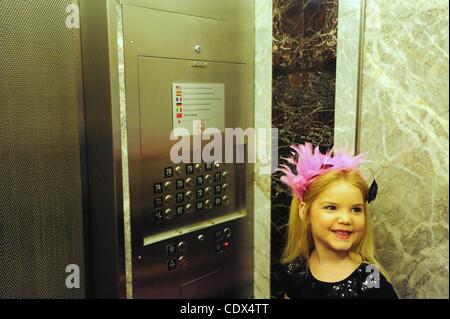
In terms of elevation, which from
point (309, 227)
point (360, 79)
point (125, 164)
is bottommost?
point (309, 227)

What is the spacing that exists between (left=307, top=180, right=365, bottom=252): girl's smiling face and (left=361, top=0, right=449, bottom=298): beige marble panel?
285 mm

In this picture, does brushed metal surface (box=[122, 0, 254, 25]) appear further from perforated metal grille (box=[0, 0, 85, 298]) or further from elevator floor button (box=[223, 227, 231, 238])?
elevator floor button (box=[223, 227, 231, 238])

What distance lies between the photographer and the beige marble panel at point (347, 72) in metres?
1.63

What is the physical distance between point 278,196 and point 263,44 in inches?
25.1

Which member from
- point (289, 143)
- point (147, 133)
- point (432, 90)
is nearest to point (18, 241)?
point (147, 133)

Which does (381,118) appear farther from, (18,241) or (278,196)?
(18,241)

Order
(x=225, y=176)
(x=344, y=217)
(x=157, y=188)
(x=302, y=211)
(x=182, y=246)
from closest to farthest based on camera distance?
(x=344, y=217) < (x=302, y=211) < (x=157, y=188) < (x=182, y=246) < (x=225, y=176)

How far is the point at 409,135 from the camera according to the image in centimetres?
160

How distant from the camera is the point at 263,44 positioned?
1840 millimetres

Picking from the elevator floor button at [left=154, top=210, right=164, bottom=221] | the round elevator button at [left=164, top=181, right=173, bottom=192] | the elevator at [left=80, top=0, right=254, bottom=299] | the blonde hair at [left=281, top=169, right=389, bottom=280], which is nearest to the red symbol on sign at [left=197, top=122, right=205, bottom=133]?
the elevator at [left=80, top=0, right=254, bottom=299]

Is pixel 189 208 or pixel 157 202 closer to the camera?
pixel 157 202

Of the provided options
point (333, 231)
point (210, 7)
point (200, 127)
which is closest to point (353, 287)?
point (333, 231)

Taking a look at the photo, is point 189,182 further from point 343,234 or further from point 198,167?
→ point 343,234

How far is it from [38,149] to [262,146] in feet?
2.89
